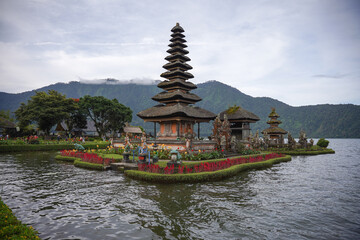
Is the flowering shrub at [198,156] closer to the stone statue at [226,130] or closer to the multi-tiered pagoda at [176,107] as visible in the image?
the stone statue at [226,130]

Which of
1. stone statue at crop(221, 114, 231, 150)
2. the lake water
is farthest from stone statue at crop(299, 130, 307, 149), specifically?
the lake water

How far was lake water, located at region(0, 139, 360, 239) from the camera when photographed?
25.6 ft

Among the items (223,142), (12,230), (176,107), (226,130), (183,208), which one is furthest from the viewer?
(176,107)

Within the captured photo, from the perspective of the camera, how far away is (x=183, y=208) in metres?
10.1

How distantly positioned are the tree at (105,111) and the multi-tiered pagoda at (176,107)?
98.2 feet

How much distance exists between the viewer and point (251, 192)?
13188 mm

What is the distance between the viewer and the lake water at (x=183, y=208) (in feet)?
25.6

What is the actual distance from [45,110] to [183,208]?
51584mm

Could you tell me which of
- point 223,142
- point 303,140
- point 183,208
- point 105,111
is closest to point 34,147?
point 105,111

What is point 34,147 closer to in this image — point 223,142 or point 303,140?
point 223,142

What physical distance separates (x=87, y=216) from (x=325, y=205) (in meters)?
11.5

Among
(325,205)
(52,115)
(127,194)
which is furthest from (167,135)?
(52,115)

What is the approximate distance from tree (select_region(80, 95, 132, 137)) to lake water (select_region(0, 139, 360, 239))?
46797 mm

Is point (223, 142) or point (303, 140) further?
point (303, 140)
